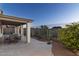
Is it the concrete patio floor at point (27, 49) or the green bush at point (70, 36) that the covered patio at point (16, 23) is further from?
the green bush at point (70, 36)

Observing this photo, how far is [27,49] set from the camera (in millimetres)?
5828

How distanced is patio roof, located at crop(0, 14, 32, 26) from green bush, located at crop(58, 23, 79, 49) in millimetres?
1037

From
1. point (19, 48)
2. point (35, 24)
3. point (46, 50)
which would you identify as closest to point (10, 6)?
point (35, 24)

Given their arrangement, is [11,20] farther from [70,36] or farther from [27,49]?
[70,36]

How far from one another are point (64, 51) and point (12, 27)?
166 centimetres

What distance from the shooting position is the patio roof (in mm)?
5683

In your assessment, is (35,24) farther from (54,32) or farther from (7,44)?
(7,44)

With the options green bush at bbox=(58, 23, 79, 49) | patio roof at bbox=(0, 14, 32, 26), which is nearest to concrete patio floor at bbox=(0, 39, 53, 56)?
green bush at bbox=(58, 23, 79, 49)

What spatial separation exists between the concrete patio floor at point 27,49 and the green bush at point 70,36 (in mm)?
465

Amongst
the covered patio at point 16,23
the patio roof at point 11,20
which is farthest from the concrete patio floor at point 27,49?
the patio roof at point 11,20

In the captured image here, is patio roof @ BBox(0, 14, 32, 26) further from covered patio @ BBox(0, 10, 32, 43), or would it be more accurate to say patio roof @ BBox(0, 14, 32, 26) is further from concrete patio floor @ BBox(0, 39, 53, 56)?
concrete patio floor @ BBox(0, 39, 53, 56)

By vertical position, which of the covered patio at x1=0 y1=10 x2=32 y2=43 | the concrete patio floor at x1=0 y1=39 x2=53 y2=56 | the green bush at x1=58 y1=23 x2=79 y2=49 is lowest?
the concrete patio floor at x1=0 y1=39 x2=53 y2=56

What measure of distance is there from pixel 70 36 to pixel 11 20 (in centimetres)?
177

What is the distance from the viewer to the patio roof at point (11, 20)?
18.6 feet
